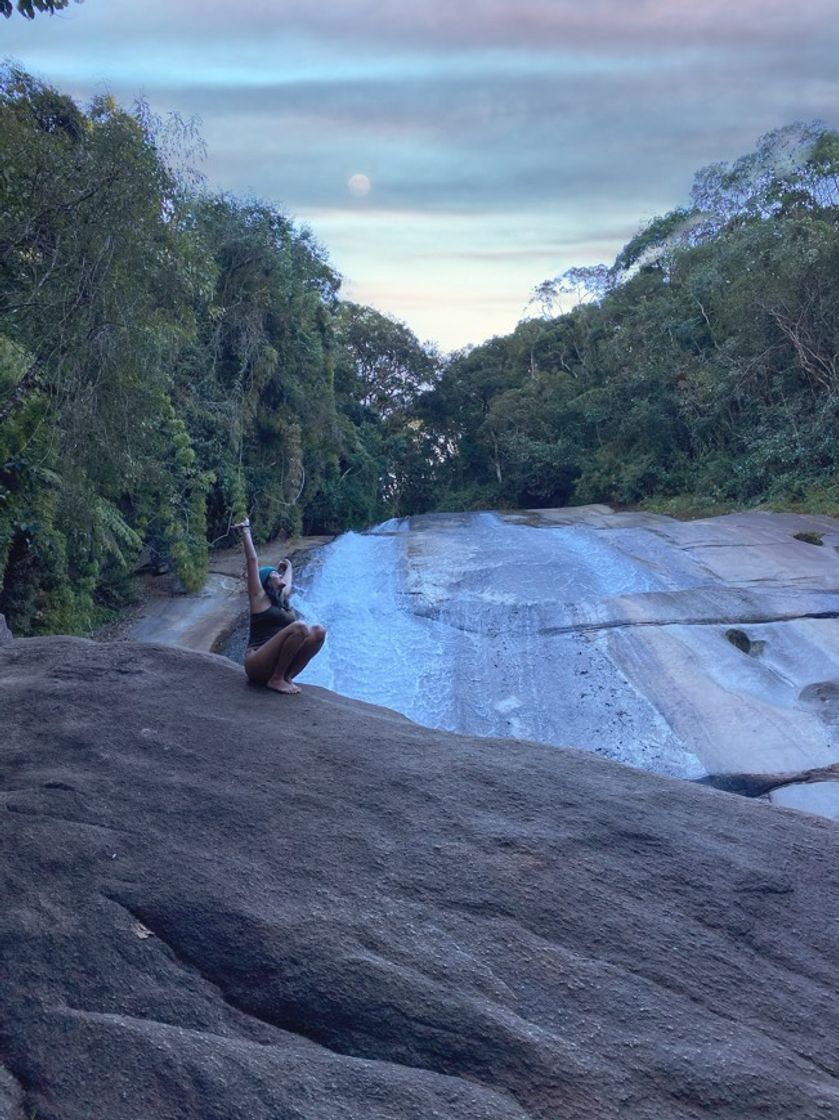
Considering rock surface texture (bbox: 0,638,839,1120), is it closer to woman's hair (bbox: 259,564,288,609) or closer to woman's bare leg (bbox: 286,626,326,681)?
woman's bare leg (bbox: 286,626,326,681)

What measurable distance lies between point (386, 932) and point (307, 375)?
22.4 m

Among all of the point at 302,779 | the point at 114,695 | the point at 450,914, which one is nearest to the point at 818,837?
the point at 450,914

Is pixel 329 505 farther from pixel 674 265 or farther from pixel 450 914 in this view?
pixel 450 914

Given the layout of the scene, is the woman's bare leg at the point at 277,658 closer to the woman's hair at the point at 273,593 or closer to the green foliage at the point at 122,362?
the woman's hair at the point at 273,593

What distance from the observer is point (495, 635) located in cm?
1530

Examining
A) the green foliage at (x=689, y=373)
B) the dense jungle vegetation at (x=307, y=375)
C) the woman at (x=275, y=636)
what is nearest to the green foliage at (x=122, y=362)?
the dense jungle vegetation at (x=307, y=375)

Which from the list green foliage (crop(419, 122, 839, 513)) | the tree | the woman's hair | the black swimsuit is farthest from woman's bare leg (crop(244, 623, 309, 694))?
green foliage (crop(419, 122, 839, 513))

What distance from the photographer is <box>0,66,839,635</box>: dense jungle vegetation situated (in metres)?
10.9

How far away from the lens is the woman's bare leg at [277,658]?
6.50m

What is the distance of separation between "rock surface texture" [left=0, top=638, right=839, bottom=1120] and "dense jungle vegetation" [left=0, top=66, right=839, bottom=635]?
6.21 meters

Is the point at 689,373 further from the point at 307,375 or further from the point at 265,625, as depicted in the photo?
the point at 265,625

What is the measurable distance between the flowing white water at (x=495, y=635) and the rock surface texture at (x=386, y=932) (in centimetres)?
644

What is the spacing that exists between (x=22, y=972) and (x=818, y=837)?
13.1 feet

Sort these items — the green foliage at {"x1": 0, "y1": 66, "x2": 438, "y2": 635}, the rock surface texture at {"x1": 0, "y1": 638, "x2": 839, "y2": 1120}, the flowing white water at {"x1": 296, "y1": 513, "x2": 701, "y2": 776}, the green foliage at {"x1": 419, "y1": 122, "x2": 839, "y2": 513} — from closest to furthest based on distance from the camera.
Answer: the rock surface texture at {"x1": 0, "y1": 638, "x2": 839, "y2": 1120}
the green foliage at {"x1": 0, "y1": 66, "x2": 438, "y2": 635}
the flowing white water at {"x1": 296, "y1": 513, "x2": 701, "y2": 776}
the green foliage at {"x1": 419, "y1": 122, "x2": 839, "y2": 513}
